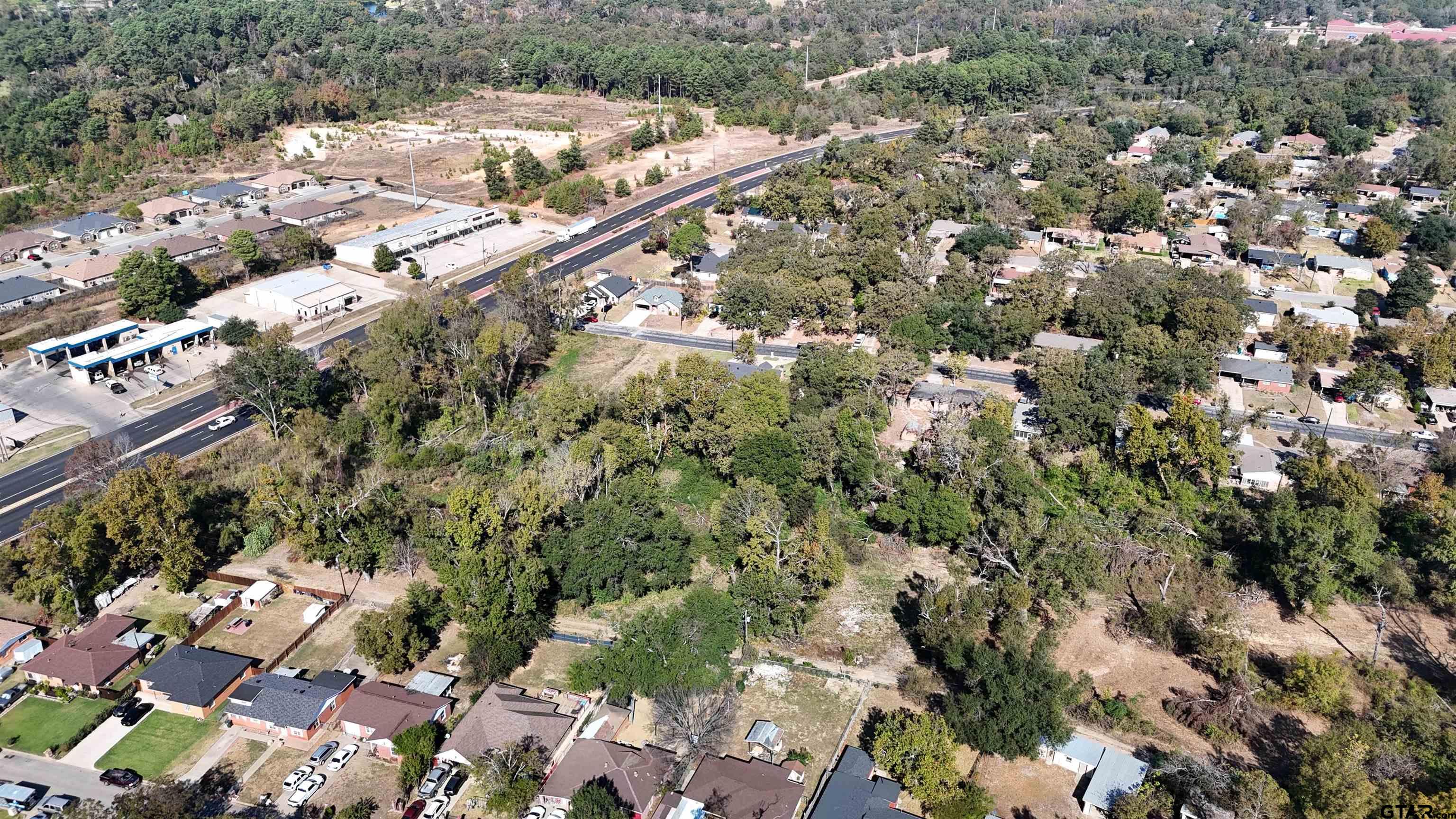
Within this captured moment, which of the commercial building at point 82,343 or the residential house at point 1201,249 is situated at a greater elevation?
the commercial building at point 82,343

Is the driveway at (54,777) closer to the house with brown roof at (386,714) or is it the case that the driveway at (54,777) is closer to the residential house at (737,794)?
the house with brown roof at (386,714)

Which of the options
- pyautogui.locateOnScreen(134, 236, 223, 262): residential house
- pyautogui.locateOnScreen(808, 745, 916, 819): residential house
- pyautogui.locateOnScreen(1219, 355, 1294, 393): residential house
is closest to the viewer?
pyautogui.locateOnScreen(808, 745, 916, 819): residential house

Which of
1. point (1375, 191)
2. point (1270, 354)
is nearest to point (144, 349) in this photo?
point (1270, 354)

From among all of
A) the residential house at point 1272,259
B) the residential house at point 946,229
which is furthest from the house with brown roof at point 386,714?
the residential house at point 1272,259

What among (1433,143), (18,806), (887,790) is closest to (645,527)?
(887,790)

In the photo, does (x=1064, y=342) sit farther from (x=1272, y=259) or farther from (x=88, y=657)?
(x=88, y=657)

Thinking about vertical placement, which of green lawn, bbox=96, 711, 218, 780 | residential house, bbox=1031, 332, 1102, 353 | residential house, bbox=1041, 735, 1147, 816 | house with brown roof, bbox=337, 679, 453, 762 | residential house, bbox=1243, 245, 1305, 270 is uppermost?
residential house, bbox=1243, 245, 1305, 270

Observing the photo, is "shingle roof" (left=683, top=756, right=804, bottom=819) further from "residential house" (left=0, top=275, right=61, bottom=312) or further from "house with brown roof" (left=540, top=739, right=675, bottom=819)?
"residential house" (left=0, top=275, right=61, bottom=312)

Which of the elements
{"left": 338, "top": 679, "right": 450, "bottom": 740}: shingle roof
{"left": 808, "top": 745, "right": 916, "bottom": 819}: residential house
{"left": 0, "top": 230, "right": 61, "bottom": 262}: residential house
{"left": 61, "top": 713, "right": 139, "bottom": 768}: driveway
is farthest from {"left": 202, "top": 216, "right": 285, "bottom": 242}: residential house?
{"left": 808, "top": 745, "right": 916, "bottom": 819}: residential house
